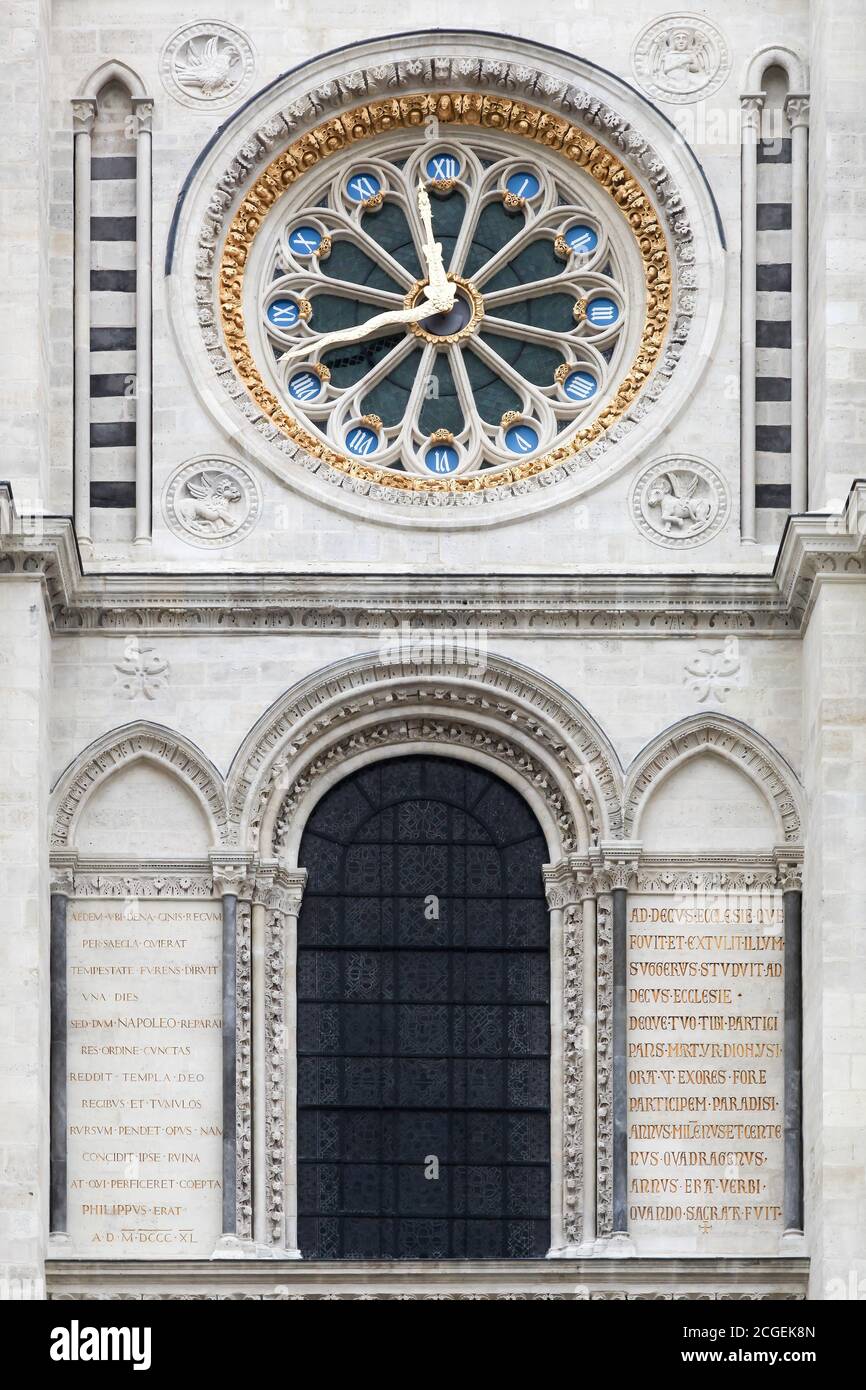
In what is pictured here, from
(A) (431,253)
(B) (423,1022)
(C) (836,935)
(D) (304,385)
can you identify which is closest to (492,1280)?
(B) (423,1022)

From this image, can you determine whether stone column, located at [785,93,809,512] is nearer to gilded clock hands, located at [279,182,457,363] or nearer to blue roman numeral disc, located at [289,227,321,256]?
gilded clock hands, located at [279,182,457,363]

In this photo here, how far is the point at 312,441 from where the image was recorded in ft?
111

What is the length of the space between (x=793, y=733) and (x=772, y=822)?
64 centimetres

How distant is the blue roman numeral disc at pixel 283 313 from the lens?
112 feet

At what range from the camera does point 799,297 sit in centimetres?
3369

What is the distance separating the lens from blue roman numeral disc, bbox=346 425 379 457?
34.0m

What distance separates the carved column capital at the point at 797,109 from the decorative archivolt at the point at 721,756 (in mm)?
4432

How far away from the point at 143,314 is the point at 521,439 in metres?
2.86

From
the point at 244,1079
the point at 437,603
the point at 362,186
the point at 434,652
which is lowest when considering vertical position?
the point at 244,1079

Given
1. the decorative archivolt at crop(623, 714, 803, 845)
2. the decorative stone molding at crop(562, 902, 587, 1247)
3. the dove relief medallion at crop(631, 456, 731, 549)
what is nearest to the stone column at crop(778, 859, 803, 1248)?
the decorative archivolt at crop(623, 714, 803, 845)

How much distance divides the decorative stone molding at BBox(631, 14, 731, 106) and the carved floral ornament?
40 cm

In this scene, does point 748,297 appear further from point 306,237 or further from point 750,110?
point 306,237

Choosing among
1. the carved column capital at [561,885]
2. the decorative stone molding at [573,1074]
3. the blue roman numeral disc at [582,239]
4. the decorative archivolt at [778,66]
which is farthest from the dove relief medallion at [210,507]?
the decorative archivolt at [778,66]

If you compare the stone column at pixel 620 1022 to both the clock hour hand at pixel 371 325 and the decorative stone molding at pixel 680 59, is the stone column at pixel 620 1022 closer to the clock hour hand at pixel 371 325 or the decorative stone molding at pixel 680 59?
the clock hour hand at pixel 371 325
